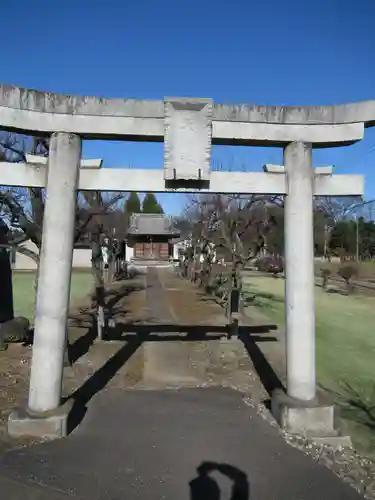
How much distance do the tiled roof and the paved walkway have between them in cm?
4869

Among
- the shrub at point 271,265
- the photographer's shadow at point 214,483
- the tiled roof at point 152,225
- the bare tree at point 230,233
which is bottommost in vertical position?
the photographer's shadow at point 214,483

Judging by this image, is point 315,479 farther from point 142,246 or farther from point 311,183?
point 142,246

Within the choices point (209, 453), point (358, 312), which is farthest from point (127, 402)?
point (358, 312)

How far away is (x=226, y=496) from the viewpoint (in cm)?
420

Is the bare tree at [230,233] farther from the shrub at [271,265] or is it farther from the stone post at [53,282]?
the shrub at [271,265]

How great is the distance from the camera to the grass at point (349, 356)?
6.52m

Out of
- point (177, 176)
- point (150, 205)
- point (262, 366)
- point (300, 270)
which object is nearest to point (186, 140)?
point (177, 176)

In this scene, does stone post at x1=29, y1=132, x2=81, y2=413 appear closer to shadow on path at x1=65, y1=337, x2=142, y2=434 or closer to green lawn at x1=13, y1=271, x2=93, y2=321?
shadow on path at x1=65, y1=337, x2=142, y2=434

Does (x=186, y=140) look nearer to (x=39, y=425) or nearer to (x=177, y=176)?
(x=177, y=176)

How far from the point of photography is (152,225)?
58.2 meters

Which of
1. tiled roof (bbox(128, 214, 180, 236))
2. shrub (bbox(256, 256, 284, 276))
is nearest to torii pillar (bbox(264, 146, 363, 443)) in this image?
shrub (bbox(256, 256, 284, 276))

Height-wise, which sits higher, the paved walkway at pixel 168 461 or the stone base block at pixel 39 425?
the stone base block at pixel 39 425

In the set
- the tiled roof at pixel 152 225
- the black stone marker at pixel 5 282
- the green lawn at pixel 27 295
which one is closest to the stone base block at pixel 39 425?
the black stone marker at pixel 5 282

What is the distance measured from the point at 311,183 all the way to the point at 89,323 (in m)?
10.5
